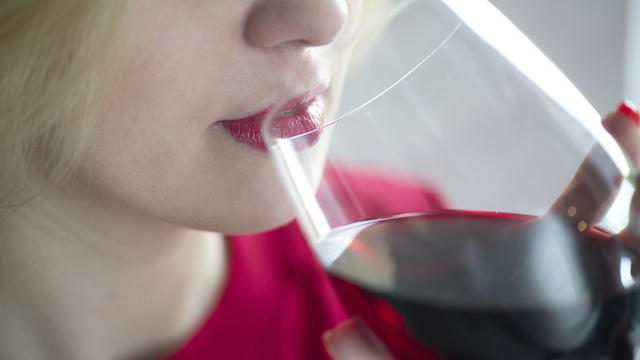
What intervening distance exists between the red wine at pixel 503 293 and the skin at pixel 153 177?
138 mm

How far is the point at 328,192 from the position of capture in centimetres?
52

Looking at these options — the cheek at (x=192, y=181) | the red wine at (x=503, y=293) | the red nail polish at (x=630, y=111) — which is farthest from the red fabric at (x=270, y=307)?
the red nail polish at (x=630, y=111)

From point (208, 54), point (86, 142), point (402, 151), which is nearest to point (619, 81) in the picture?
point (402, 151)

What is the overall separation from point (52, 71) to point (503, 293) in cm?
41

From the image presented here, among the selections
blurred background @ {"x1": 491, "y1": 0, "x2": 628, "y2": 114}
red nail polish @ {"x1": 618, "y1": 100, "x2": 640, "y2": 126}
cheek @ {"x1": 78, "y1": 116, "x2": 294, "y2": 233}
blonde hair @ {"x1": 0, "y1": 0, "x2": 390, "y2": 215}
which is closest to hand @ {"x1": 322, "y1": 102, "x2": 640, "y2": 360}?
red nail polish @ {"x1": 618, "y1": 100, "x2": 640, "y2": 126}

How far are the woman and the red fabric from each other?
0.03 meters

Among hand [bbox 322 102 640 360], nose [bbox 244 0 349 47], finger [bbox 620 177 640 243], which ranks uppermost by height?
nose [bbox 244 0 349 47]

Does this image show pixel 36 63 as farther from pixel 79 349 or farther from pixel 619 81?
pixel 619 81

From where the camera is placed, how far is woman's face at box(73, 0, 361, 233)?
20.1 inches

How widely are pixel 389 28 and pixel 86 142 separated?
28 centimetres

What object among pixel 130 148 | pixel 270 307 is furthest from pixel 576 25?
pixel 130 148

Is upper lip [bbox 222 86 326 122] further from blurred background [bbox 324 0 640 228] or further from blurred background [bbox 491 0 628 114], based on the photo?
blurred background [bbox 491 0 628 114]

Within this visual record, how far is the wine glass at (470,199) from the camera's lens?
0.43m

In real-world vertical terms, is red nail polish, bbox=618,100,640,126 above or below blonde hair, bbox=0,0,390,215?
below
